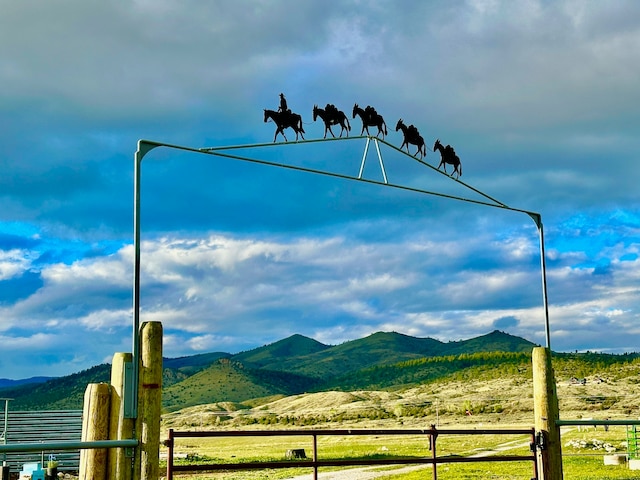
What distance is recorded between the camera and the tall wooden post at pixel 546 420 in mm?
8969

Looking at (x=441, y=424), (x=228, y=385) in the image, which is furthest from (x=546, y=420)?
(x=228, y=385)

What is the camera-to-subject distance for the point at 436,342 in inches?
6526

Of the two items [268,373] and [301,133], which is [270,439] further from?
[268,373]

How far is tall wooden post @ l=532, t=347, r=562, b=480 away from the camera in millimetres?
8969

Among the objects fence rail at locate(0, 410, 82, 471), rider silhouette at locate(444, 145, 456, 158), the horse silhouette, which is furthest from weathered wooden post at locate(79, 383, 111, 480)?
fence rail at locate(0, 410, 82, 471)

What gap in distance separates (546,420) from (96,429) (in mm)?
4898

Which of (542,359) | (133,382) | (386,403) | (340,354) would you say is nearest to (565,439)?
(542,359)

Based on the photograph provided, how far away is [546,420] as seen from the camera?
899 centimetres

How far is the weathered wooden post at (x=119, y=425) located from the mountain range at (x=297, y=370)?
54.7 metres

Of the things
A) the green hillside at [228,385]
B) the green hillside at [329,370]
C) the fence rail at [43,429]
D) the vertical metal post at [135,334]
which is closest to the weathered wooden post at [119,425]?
the vertical metal post at [135,334]

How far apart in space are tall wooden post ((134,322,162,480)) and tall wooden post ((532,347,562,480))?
14.4ft

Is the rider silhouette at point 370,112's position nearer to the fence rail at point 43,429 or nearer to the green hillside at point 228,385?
the fence rail at point 43,429

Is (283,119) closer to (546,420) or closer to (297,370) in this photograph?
(546,420)

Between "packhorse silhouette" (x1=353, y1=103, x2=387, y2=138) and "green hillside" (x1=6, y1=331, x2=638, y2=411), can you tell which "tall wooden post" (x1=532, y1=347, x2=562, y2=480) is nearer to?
"packhorse silhouette" (x1=353, y1=103, x2=387, y2=138)
